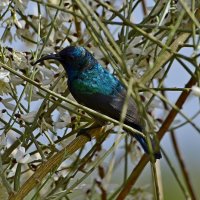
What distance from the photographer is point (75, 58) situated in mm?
2006

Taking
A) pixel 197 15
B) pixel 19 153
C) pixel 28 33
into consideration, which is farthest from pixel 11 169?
pixel 197 15

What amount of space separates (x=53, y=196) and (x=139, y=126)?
35 cm

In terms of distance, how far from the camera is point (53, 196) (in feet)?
5.28

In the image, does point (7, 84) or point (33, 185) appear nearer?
point (33, 185)

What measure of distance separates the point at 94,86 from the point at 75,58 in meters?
0.09

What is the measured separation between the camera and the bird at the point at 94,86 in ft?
6.14

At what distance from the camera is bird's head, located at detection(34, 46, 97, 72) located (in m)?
1.91

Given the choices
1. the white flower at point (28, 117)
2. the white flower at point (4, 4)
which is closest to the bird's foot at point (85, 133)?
the white flower at point (28, 117)

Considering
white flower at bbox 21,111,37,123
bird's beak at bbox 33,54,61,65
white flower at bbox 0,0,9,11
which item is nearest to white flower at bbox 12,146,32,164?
white flower at bbox 21,111,37,123

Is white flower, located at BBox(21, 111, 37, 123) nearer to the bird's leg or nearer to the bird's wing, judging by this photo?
the bird's leg

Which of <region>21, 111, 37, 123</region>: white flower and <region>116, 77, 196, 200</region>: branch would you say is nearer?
<region>21, 111, 37, 123</region>: white flower

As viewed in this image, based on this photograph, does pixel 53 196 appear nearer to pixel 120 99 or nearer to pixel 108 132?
pixel 108 132

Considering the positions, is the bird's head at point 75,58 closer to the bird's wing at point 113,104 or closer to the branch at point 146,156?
the bird's wing at point 113,104

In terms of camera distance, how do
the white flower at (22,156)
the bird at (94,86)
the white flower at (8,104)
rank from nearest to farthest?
1. the white flower at (22,156)
2. the white flower at (8,104)
3. the bird at (94,86)
